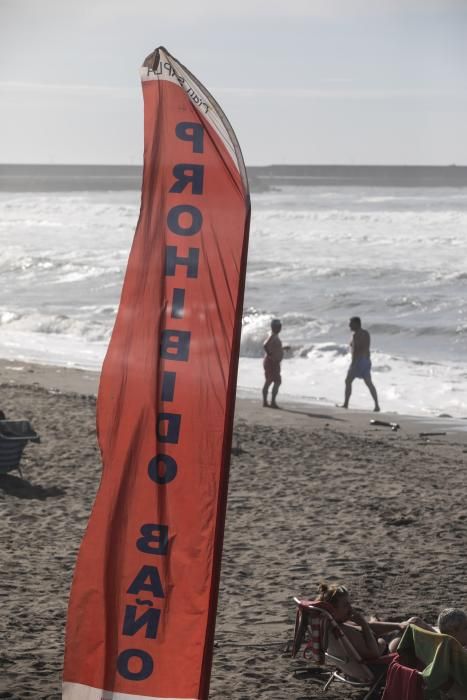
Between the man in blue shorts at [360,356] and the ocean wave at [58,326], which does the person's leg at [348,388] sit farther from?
the ocean wave at [58,326]

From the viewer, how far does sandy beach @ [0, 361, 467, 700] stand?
692 centimetres

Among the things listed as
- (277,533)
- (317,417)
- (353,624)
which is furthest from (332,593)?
(317,417)

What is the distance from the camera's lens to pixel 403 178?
132 meters

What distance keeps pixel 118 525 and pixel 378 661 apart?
7.34 feet

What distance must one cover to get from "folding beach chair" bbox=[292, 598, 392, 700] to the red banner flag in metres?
1.80

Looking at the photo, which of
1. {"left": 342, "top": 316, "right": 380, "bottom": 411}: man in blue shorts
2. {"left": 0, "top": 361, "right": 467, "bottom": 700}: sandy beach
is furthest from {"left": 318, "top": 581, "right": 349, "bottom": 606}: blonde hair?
{"left": 342, "top": 316, "right": 380, "bottom": 411}: man in blue shorts

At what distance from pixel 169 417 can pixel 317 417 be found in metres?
11.5

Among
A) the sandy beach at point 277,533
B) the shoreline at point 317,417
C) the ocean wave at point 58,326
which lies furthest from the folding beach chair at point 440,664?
the ocean wave at point 58,326

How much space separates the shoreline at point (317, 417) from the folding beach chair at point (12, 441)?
14.9ft

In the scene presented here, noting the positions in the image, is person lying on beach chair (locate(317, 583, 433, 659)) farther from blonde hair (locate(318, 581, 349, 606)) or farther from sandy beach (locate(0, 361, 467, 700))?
sandy beach (locate(0, 361, 467, 700))

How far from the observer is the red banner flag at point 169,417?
444 centimetres

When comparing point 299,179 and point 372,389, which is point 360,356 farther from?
point 299,179

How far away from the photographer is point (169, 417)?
4480 millimetres

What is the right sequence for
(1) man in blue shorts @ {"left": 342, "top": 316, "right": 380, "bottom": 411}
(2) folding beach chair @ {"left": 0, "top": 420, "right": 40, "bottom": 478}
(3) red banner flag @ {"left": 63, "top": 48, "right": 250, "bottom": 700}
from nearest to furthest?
(3) red banner flag @ {"left": 63, "top": 48, "right": 250, "bottom": 700}, (2) folding beach chair @ {"left": 0, "top": 420, "right": 40, "bottom": 478}, (1) man in blue shorts @ {"left": 342, "top": 316, "right": 380, "bottom": 411}
